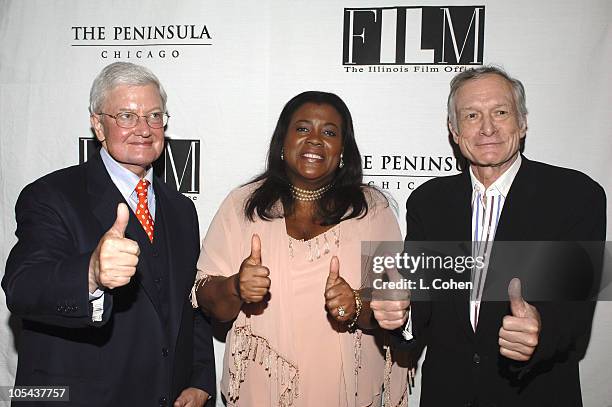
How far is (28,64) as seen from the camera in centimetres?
284

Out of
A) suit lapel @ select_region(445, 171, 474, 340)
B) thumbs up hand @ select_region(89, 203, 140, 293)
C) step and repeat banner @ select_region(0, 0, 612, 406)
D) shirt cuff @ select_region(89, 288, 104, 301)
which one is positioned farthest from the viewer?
step and repeat banner @ select_region(0, 0, 612, 406)

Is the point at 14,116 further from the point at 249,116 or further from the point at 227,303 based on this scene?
the point at 227,303

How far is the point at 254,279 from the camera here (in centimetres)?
176

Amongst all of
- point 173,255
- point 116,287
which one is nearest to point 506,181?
point 173,255

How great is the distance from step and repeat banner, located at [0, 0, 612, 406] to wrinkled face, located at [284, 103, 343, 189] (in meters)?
0.50

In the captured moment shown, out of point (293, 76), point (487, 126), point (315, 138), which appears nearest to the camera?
point (487, 126)

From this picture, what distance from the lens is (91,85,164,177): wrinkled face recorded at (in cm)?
189

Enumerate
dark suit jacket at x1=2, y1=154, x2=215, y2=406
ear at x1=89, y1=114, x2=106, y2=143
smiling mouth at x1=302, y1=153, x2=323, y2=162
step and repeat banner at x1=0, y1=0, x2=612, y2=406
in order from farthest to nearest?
step and repeat banner at x1=0, y1=0, x2=612, y2=406, smiling mouth at x1=302, y1=153, x2=323, y2=162, ear at x1=89, y1=114, x2=106, y2=143, dark suit jacket at x1=2, y1=154, x2=215, y2=406

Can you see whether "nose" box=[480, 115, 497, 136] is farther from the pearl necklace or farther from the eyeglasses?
the eyeglasses

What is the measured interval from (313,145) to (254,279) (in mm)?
623

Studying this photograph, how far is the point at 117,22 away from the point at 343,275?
1803mm

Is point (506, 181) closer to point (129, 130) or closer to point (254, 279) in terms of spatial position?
point (254, 279)

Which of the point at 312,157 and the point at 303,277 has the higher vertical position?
the point at 312,157

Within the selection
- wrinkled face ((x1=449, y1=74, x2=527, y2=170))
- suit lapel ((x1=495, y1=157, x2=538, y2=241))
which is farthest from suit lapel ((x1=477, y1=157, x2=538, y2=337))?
wrinkled face ((x1=449, y1=74, x2=527, y2=170))
